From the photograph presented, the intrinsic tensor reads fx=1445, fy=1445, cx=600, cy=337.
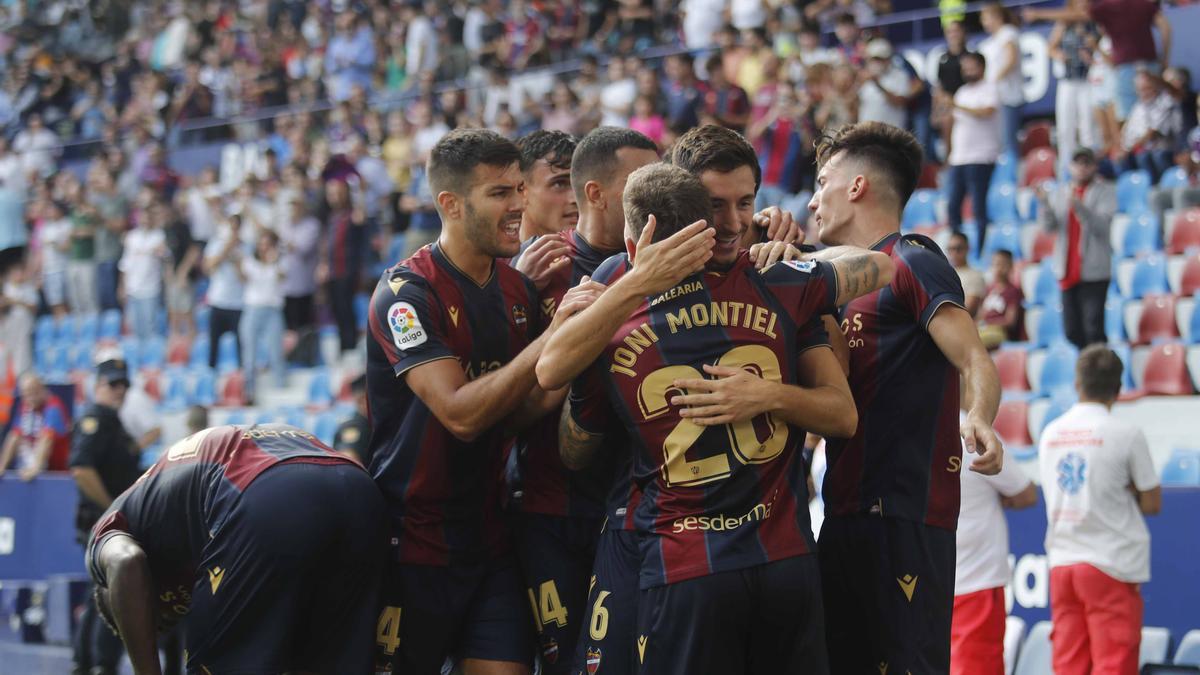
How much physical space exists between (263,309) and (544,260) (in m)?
12.3

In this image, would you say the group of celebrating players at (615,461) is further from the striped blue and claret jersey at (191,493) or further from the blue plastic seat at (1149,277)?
the blue plastic seat at (1149,277)

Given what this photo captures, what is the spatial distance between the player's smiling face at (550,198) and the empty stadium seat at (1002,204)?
9.71 meters

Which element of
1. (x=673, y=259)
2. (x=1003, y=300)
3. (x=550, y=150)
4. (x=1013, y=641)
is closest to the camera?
(x=673, y=259)

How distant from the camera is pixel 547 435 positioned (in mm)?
5184

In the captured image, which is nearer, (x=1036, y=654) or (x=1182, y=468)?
(x=1036, y=654)

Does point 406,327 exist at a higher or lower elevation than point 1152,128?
lower

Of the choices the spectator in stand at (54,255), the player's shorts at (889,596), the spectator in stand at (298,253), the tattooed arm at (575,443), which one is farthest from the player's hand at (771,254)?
the spectator in stand at (54,255)

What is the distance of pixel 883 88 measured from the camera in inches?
552

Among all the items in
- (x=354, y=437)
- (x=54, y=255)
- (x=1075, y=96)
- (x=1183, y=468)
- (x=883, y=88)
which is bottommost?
(x=1183, y=468)

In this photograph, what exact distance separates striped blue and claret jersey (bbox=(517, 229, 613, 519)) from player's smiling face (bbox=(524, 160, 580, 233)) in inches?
20.9

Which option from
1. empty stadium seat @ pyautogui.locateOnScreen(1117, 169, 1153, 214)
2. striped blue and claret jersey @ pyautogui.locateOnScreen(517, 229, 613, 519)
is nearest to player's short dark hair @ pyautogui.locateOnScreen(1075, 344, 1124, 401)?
striped blue and claret jersey @ pyautogui.locateOnScreen(517, 229, 613, 519)

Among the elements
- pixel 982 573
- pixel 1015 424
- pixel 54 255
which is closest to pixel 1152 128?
pixel 1015 424

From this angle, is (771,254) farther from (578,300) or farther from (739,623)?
(739,623)

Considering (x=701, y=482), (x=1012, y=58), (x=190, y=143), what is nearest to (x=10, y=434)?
(x=190, y=143)
